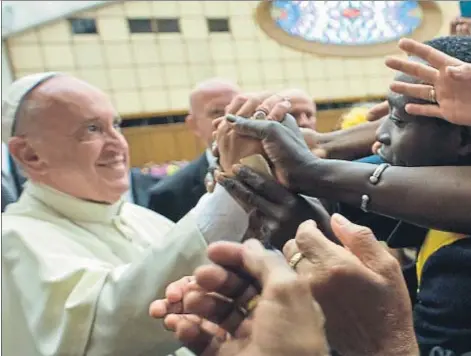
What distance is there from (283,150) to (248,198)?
7 cm

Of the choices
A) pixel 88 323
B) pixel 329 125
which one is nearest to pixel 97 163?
pixel 88 323

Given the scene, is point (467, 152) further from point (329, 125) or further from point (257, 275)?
point (329, 125)

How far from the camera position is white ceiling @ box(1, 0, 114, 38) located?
2984mm

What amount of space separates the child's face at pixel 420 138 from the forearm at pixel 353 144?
8.6 inches

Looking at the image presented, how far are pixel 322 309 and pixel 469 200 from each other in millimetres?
189

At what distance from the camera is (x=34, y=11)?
3.06 metres

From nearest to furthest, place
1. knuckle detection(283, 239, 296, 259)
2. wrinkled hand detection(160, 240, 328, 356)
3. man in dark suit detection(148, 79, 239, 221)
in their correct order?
wrinkled hand detection(160, 240, 328, 356)
knuckle detection(283, 239, 296, 259)
man in dark suit detection(148, 79, 239, 221)

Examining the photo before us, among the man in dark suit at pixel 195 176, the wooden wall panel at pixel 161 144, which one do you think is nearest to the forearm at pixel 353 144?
the man in dark suit at pixel 195 176

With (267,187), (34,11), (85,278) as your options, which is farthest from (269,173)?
(34,11)

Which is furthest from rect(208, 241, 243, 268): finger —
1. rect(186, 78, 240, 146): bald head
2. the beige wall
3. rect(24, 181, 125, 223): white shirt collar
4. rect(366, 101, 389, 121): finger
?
the beige wall

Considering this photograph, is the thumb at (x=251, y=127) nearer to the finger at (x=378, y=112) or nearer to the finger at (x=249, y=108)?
the finger at (x=249, y=108)

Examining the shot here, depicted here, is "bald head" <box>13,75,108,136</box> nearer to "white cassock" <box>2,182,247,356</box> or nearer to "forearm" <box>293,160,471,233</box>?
"white cassock" <box>2,182,247,356</box>

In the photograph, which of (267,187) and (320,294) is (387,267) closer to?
(320,294)

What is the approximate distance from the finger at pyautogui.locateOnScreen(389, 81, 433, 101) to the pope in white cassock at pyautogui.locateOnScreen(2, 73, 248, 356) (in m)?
0.23
